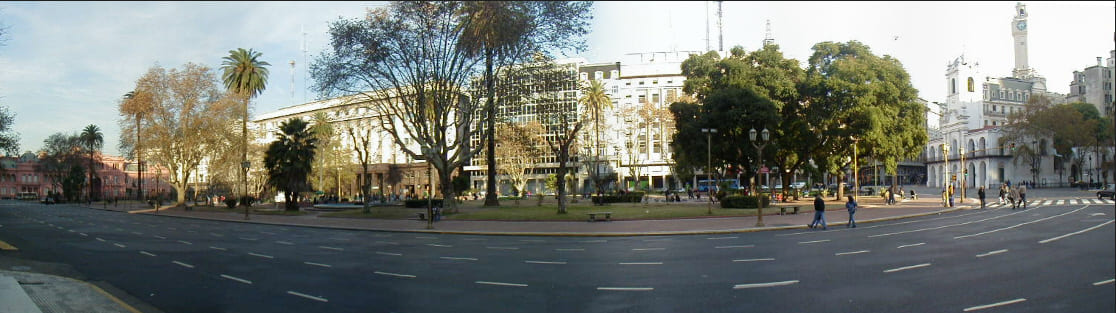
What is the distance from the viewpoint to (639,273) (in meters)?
13.7

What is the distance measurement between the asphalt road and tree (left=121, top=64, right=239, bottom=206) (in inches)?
1755

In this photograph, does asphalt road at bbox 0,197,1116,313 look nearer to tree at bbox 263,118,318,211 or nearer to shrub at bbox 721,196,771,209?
shrub at bbox 721,196,771,209

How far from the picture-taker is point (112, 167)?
13575 cm

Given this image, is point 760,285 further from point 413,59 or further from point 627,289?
point 413,59

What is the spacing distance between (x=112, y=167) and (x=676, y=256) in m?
158

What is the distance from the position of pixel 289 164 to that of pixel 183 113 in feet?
67.8

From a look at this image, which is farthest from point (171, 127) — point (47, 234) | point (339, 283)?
point (339, 283)

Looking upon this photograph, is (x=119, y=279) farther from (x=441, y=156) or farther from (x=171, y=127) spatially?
(x=171, y=127)

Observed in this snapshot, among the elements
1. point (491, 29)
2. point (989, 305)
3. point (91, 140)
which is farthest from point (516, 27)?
point (91, 140)

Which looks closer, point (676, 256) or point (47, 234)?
point (676, 256)

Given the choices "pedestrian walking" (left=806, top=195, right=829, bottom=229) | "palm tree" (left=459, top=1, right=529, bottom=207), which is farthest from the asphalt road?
"palm tree" (left=459, top=1, right=529, bottom=207)

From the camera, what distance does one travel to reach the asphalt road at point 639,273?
399 inches

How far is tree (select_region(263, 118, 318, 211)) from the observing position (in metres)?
51.6

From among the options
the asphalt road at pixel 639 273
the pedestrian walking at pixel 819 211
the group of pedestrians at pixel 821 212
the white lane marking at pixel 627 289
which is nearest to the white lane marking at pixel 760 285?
the asphalt road at pixel 639 273
